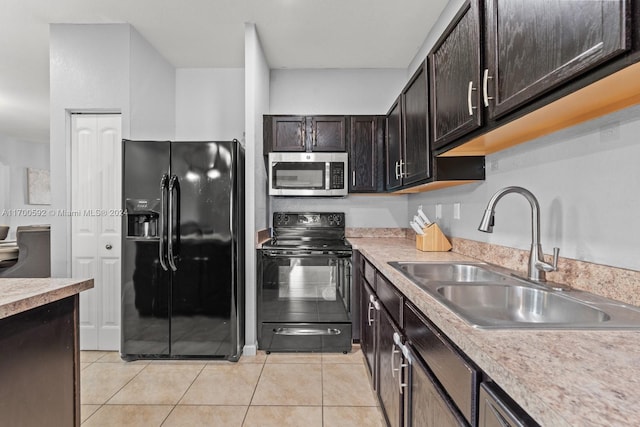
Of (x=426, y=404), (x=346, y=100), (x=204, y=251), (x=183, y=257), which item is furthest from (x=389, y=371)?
(x=346, y=100)

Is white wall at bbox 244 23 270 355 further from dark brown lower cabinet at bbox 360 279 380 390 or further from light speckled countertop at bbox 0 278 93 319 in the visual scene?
light speckled countertop at bbox 0 278 93 319

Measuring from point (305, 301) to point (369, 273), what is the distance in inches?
27.8

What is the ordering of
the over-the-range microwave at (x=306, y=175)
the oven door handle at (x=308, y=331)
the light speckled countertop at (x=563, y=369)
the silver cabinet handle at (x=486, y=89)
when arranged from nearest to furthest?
the light speckled countertop at (x=563, y=369), the silver cabinet handle at (x=486, y=89), the oven door handle at (x=308, y=331), the over-the-range microwave at (x=306, y=175)

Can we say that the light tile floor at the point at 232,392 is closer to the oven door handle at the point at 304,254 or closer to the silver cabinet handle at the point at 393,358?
the silver cabinet handle at the point at 393,358

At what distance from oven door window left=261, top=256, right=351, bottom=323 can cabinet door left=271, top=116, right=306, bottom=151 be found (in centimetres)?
108

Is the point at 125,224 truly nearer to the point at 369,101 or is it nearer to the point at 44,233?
the point at 44,233

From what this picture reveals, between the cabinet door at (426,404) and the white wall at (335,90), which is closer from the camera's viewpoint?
the cabinet door at (426,404)

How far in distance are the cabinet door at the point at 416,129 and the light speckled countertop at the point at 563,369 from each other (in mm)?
1241

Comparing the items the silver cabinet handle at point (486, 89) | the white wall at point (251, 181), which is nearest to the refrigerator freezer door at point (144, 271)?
the white wall at point (251, 181)

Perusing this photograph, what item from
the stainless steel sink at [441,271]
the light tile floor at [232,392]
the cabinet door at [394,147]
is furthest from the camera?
the cabinet door at [394,147]

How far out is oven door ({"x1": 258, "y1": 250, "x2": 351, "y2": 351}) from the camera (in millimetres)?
2607

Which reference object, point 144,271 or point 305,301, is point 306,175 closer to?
point 305,301

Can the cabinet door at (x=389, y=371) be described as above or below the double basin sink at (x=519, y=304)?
below

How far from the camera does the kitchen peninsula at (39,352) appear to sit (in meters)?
0.97
